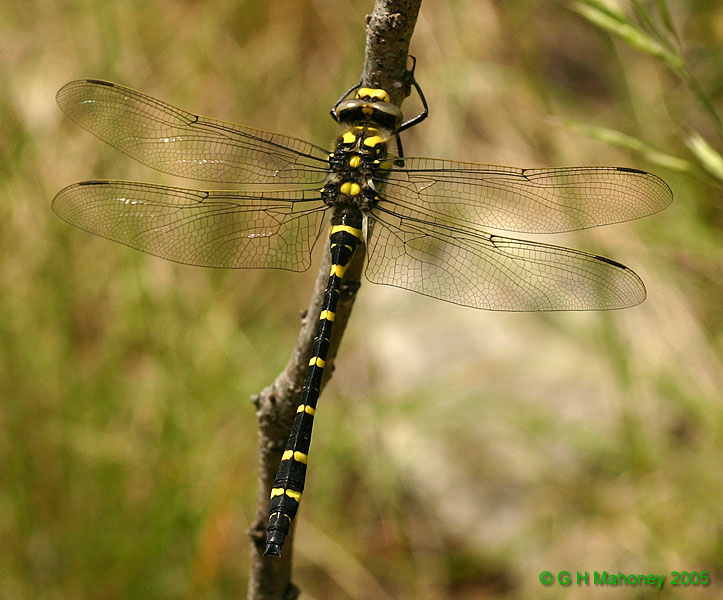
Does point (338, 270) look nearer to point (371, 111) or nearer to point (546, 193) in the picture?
point (371, 111)

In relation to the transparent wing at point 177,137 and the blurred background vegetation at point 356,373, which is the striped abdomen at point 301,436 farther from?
the blurred background vegetation at point 356,373

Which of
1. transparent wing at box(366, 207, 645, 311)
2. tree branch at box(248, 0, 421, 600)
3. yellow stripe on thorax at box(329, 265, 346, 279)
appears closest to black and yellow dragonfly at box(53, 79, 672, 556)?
transparent wing at box(366, 207, 645, 311)

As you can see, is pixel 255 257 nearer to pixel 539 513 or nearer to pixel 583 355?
pixel 539 513

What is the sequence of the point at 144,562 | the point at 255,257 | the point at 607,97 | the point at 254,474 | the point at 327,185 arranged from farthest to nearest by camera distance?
the point at 607,97 < the point at 254,474 < the point at 144,562 < the point at 255,257 < the point at 327,185

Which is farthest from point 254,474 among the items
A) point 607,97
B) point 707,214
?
point 607,97

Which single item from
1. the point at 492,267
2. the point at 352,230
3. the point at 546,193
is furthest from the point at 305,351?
the point at 546,193
